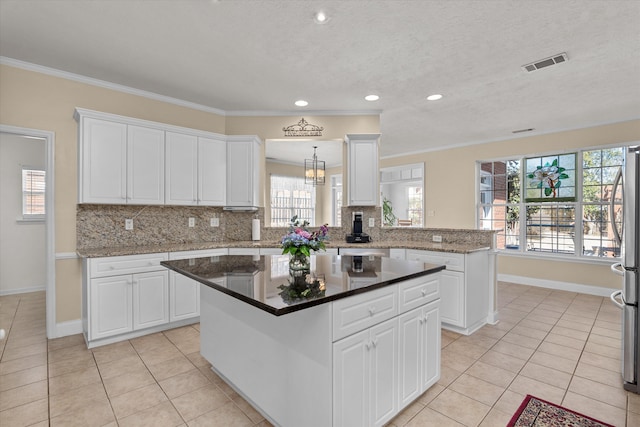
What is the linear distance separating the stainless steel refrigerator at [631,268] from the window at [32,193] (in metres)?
7.40

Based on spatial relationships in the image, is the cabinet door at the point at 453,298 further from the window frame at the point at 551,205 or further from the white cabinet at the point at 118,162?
the white cabinet at the point at 118,162

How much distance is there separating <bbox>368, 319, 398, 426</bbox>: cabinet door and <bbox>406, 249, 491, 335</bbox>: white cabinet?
1.80 metres

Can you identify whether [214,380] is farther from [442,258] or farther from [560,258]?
[560,258]

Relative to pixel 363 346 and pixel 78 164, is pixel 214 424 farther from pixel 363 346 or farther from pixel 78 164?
pixel 78 164

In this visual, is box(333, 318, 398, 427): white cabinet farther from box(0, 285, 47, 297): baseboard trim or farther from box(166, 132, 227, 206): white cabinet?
box(0, 285, 47, 297): baseboard trim

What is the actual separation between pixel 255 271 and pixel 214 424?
0.97m

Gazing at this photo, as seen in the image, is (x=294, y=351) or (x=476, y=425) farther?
(x=476, y=425)

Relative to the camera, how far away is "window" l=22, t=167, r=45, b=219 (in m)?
4.88

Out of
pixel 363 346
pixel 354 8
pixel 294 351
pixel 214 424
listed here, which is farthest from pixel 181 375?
pixel 354 8

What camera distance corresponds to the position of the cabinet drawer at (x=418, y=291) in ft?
6.20


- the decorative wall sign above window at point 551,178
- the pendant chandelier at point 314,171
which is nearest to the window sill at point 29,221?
the pendant chandelier at point 314,171

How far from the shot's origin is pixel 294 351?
1622 millimetres

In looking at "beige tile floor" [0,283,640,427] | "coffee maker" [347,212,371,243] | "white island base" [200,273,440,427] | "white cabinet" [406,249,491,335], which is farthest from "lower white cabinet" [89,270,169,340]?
"white cabinet" [406,249,491,335]

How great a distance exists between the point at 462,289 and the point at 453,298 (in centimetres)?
15
